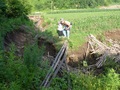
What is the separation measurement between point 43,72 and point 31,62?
4.13 feet

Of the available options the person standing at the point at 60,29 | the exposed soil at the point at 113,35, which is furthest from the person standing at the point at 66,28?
the exposed soil at the point at 113,35

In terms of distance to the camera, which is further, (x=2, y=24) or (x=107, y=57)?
(x=107, y=57)

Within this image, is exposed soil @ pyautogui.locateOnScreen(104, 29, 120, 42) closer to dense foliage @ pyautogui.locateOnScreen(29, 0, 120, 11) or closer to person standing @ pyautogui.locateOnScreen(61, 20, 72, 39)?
person standing @ pyautogui.locateOnScreen(61, 20, 72, 39)

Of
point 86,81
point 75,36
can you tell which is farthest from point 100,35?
point 86,81

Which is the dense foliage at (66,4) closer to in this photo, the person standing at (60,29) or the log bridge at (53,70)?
the person standing at (60,29)

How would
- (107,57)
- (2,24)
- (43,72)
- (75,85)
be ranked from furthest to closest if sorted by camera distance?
(107,57)
(2,24)
(43,72)
(75,85)

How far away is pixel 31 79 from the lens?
7.75m

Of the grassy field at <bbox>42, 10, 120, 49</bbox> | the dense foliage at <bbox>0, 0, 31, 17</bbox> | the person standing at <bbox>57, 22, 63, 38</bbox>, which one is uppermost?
the dense foliage at <bbox>0, 0, 31, 17</bbox>

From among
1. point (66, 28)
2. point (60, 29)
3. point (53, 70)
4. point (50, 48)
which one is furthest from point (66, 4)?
point (53, 70)

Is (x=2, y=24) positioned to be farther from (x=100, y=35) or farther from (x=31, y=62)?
(x=100, y=35)

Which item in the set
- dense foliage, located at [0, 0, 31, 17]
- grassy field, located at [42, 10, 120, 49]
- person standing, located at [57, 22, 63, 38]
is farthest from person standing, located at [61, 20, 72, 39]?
dense foliage, located at [0, 0, 31, 17]

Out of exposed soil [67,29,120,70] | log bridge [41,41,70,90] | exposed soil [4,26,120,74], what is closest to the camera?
log bridge [41,41,70,90]

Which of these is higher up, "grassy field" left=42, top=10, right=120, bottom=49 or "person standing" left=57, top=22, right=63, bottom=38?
"person standing" left=57, top=22, right=63, bottom=38

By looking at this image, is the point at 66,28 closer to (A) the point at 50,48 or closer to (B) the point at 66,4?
(A) the point at 50,48
